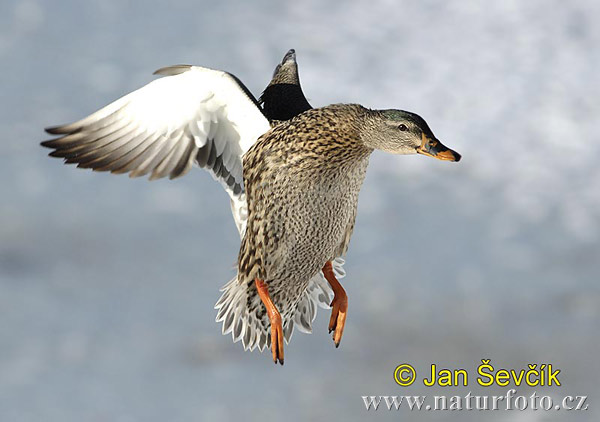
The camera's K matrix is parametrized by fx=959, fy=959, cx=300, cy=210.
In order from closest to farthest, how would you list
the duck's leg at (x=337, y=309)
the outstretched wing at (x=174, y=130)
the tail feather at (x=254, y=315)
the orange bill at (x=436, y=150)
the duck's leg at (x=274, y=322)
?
→ the orange bill at (x=436, y=150) → the duck's leg at (x=274, y=322) → the outstretched wing at (x=174, y=130) → the duck's leg at (x=337, y=309) → the tail feather at (x=254, y=315)

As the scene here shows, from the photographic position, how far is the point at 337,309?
7.70 meters

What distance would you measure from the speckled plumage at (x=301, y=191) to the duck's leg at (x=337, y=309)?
0.40m

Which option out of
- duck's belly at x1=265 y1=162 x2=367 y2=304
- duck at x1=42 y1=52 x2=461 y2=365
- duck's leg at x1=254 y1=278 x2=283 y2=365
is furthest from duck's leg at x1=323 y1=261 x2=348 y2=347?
duck's leg at x1=254 y1=278 x2=283 y2=365

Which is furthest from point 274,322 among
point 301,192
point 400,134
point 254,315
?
point 400,134

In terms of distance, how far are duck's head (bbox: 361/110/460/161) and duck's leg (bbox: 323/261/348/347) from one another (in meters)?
1.43

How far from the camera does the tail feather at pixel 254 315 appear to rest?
7.82 metres

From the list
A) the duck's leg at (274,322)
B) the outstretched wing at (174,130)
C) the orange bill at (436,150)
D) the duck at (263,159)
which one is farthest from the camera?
the outstretched wing at (174,130)

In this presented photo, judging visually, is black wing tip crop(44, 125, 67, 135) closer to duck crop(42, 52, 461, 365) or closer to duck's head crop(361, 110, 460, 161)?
duck crop(42, 52, 461, 365)

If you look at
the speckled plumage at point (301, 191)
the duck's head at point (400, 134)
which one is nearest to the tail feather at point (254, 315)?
the speckled plumage at point (301, 191)

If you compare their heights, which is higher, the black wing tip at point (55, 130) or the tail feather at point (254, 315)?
the black wing tip at point (55, 130)

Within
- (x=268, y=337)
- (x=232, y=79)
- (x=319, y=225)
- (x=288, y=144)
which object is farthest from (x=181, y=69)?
(x=268, y=337)

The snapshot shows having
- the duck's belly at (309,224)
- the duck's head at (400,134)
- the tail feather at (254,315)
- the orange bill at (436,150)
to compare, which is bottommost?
the tail feather at (254,315)

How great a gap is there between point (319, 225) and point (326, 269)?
2.86 ft

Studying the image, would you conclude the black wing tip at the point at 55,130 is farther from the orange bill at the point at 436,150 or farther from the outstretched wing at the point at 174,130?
the orange bill at the point at 436,150
